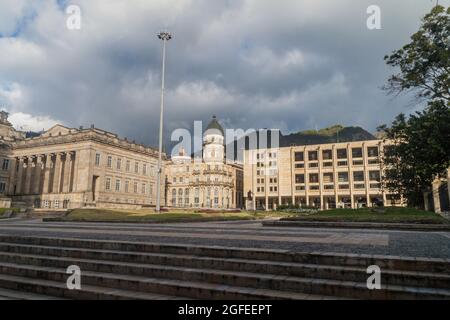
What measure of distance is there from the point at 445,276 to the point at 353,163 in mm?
88336

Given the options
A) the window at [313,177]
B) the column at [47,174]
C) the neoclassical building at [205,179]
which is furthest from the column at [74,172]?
the window at [313,177]

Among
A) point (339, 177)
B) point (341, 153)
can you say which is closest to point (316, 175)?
point (339, 177)

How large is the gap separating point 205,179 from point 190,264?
91968 mm

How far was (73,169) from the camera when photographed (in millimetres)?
63250

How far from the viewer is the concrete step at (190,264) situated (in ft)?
17.8

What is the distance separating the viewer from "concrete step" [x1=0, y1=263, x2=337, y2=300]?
540 cm

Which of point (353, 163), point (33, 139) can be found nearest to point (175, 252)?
point (33, 139)

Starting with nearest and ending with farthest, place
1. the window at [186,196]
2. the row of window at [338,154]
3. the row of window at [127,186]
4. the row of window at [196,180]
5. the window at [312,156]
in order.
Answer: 1. the row of window at [127,186]
2. the row of window at [338,154]
3. the window at [312,156]
4. the row of window at [196,180]
5. the window at [186,196]

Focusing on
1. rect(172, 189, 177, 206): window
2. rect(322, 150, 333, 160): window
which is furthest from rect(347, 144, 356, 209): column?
rect(172, 189, 177, 206): window

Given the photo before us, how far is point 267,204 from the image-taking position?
314 ft

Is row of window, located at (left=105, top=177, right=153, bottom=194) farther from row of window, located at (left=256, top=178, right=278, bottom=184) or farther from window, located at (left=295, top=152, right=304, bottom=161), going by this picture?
window, located at (left=295, top=152, right=304, bottom=161)

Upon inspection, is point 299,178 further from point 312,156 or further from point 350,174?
point 350,174

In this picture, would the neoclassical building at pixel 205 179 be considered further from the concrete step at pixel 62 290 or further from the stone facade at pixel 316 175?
the concrete step at pixel 62 290

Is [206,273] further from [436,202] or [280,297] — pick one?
[436,202]
